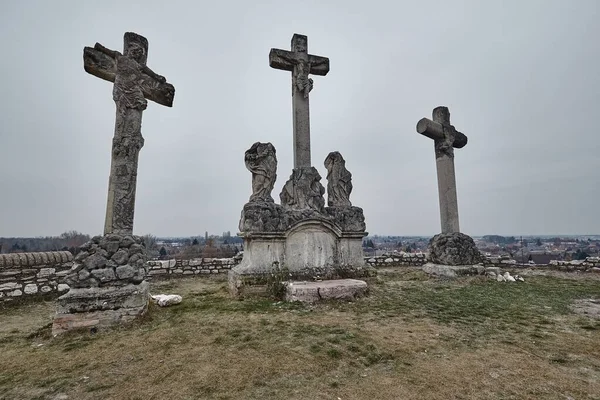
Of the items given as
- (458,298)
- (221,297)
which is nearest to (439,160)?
(458,298)

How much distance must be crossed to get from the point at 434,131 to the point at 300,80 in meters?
4.00

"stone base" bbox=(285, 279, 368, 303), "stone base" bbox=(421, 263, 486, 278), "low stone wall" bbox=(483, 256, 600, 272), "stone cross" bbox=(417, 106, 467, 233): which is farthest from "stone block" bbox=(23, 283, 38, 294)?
"low stone wall" bbox=(483, 256, 600, 272)

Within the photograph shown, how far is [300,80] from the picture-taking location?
774 cm

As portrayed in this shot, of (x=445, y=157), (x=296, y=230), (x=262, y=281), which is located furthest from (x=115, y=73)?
(x=445, y=157)

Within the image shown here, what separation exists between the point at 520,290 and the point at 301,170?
16.8ft

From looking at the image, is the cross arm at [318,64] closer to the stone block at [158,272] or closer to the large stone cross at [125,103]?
the large stone cross at [125,103]

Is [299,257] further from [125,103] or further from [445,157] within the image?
[445,157]

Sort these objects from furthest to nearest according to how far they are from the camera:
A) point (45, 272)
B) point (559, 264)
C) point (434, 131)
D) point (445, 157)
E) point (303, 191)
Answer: point (559, 264) < point (445, 157) < point (434, 131) < point (303, 191) < point (45, 272)

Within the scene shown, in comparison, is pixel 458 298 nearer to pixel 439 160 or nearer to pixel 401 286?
pixel 401 286

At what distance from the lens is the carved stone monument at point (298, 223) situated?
6113 mm

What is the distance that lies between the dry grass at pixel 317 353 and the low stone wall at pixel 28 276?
0.49 metres

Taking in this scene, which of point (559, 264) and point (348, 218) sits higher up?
point (348, 218)

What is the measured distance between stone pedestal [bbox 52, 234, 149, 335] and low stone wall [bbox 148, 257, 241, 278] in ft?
14.2

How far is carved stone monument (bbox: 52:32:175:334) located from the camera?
4059 mm
